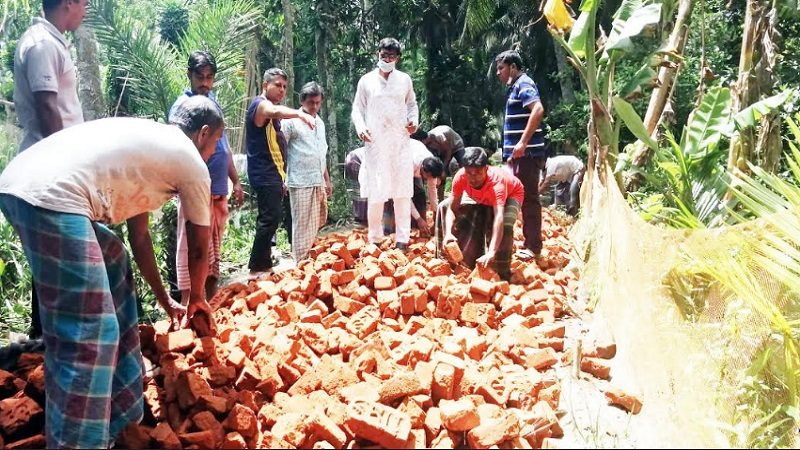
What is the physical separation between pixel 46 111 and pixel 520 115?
330cm

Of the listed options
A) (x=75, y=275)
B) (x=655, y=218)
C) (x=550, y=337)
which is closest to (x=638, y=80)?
(x=655, y=218)

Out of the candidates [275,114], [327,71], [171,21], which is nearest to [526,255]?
[275,114]

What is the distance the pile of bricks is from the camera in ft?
7.82

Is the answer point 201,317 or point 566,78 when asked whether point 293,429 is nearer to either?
point 201,317

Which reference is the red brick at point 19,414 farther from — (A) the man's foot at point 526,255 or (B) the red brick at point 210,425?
(A) the man's foot at point 526,255

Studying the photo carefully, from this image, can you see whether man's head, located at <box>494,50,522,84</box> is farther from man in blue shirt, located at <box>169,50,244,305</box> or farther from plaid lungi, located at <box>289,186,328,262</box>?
man in blue shirt, located at <box>169,50,244,305</box>

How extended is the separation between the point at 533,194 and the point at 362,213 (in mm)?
2596

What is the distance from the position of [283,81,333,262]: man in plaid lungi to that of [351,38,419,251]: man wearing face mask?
40 cm

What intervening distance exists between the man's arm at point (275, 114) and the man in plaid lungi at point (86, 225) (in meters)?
2.06

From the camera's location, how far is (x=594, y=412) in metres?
2.74

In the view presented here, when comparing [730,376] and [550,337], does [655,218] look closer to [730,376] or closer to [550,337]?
[550,337]

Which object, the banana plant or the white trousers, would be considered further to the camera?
the white trousers

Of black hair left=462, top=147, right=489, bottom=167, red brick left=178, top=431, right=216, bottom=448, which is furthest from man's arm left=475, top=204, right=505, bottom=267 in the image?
red brick left=178, top=431, right=216, bottom=448

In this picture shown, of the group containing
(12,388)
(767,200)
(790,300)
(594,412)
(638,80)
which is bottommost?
(594,412)
